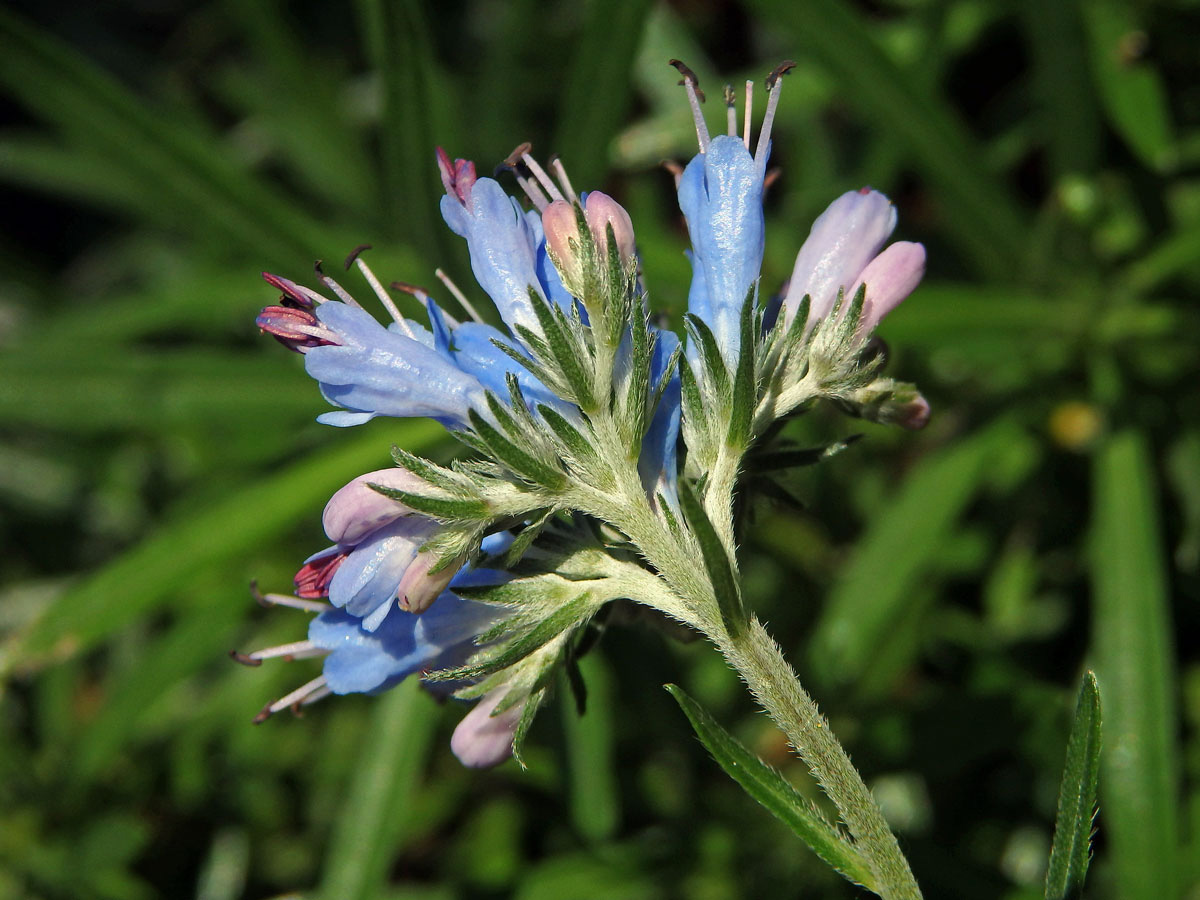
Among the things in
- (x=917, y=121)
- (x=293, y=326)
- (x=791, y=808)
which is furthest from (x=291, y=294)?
(x=917, y=121)

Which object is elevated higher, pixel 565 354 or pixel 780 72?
pixel 780 72

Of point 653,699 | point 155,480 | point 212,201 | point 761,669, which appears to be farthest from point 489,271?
point 155,480

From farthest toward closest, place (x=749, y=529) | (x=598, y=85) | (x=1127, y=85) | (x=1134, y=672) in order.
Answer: (x=1127, y=85) < (x=598, y=85) < (x=1134, y=672) < (x=749, y=529)

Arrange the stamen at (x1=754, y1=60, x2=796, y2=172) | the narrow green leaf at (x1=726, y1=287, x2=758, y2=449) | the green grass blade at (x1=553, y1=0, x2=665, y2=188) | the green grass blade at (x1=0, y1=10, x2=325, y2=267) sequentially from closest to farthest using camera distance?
1. the narrow green leaf at (x1=726, y1=287, x2=758, y2=449)
2. the stamen at (x1=754, y1=60, x2=796, y2=172)
3. the green grass blade at (x1=553, y1=0, x2=665, y2=188)
4. the green grass blade at (x1=0, y1=10, x2=325, y2=267)

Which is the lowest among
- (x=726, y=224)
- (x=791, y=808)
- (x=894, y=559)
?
(x=791, y=808)

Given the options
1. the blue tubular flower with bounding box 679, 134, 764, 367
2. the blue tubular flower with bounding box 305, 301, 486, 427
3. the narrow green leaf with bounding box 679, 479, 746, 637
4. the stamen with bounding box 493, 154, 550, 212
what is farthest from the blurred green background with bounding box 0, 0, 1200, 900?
the narrow green leaf with bounding box 679, 479, 746, 637

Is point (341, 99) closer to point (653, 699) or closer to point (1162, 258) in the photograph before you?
point (653, 699)

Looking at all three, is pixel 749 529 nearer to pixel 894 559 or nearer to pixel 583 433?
pixel 894 559

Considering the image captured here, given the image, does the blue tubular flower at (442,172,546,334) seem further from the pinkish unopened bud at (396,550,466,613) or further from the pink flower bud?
the pinkish unopened bud at (396,550,466,613)
